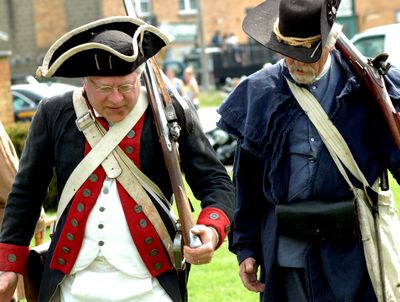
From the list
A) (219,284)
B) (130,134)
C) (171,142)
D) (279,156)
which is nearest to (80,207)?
(130,134)

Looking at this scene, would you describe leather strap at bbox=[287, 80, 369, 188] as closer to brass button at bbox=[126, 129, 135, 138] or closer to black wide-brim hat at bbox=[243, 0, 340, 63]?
black wide-brim hat at bbox=[243, 0, 340, 63]

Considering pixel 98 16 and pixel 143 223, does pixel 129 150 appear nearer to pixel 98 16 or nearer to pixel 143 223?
pixel 143 223

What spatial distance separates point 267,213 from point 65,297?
39.6 inches

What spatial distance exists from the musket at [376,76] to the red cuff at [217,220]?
0.81 meters

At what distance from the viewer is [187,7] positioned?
47.3m

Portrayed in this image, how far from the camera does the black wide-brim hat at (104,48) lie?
4.65 metres

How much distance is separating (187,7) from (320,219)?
4288 cm

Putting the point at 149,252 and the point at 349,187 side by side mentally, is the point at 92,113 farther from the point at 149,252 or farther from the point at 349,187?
the point at 349,187

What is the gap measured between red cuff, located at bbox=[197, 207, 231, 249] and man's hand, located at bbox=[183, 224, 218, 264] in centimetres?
11

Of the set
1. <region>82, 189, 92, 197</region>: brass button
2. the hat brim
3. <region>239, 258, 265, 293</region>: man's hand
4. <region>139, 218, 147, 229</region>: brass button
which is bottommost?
<region>239, 258, 265, 293</region>: man's hand

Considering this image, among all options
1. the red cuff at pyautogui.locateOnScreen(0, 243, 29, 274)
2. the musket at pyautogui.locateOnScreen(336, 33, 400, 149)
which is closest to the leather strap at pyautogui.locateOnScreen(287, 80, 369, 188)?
the musket at pyautogui.locateOnScreen(336, 33, 400, 149)

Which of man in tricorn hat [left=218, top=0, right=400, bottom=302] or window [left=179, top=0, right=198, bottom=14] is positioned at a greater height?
man in tricorn hat [left=218, top=0, right=400, bottom=302]

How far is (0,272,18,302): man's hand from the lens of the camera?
482 cm

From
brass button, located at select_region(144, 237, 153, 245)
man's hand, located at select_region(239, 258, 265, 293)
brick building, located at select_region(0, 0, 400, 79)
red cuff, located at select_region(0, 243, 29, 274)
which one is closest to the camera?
brass button, located at select_region(144, 237, 153, 245)
